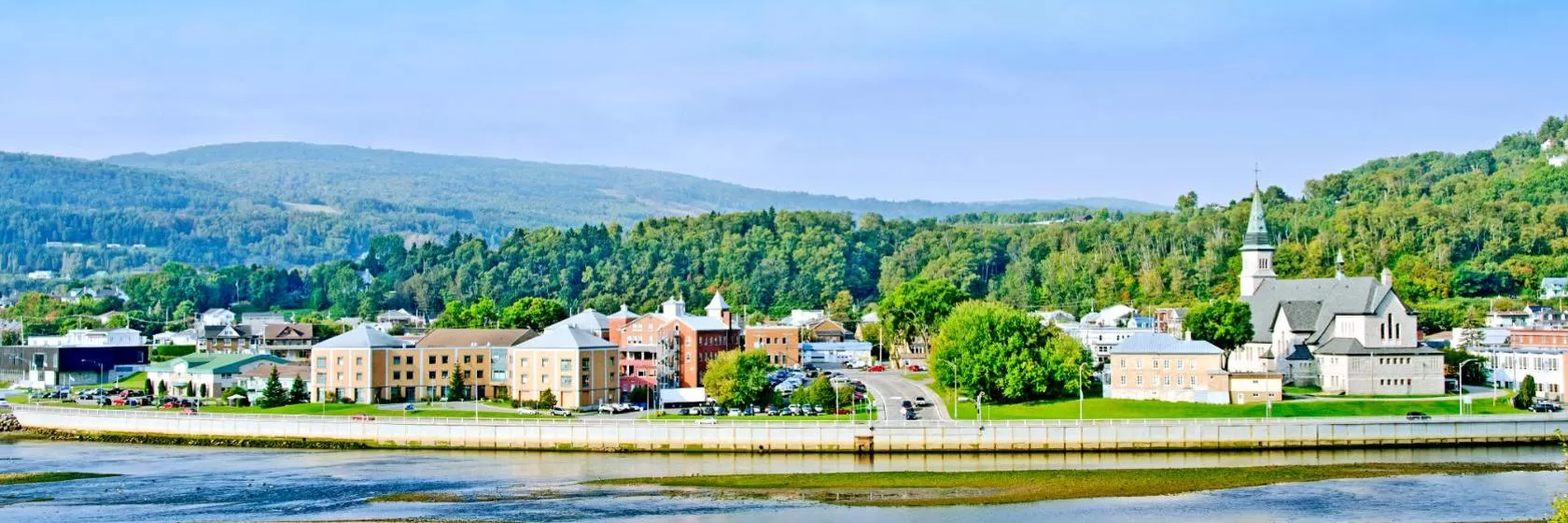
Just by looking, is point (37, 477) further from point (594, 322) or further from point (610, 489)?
point (594, 322)

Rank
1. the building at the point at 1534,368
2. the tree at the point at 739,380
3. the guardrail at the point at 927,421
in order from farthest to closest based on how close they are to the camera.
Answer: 1. the building at the point at 1534,368
2. the tree at the point at 739,380
3. the guardrail at the point at 927,421

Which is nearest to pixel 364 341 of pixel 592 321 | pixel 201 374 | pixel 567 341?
pixel 567 341

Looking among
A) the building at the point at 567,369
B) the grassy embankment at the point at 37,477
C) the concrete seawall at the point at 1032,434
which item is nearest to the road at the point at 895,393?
the concrete seawall at the point at 1032,434

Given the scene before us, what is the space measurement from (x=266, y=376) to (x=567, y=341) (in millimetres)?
26788

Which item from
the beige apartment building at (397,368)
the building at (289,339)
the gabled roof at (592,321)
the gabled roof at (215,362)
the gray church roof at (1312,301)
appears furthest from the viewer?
the building at (289,339)

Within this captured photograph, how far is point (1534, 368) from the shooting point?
10138cm

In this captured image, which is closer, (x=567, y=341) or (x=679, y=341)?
(x=567, y=341)

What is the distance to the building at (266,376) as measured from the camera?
112750mm

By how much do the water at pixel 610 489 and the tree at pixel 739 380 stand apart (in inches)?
559

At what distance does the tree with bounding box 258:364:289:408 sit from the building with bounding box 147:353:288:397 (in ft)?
33.6

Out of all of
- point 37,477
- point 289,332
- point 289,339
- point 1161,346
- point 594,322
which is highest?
point 594,322

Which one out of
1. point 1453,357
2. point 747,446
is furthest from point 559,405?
point 1453,357

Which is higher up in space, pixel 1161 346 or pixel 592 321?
pixel 592 321

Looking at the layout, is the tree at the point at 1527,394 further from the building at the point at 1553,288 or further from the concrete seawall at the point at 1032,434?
the building at the point at 1553,288
